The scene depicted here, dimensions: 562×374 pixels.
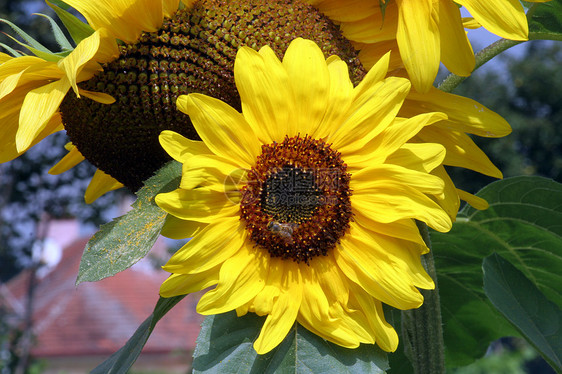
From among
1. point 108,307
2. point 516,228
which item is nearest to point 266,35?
point 516,228

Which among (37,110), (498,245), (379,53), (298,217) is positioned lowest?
(498,245)

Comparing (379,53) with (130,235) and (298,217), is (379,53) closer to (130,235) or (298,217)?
(298,217)

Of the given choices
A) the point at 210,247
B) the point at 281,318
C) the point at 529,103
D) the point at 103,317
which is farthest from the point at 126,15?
the point at 529,103

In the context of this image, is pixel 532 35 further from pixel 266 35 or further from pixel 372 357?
pixel 372 357

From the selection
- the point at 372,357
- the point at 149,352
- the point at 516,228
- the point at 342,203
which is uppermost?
the point at 342,203

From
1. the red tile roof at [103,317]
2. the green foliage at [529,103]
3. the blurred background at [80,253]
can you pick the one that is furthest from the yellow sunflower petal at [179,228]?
the green foliage at [529,103]
